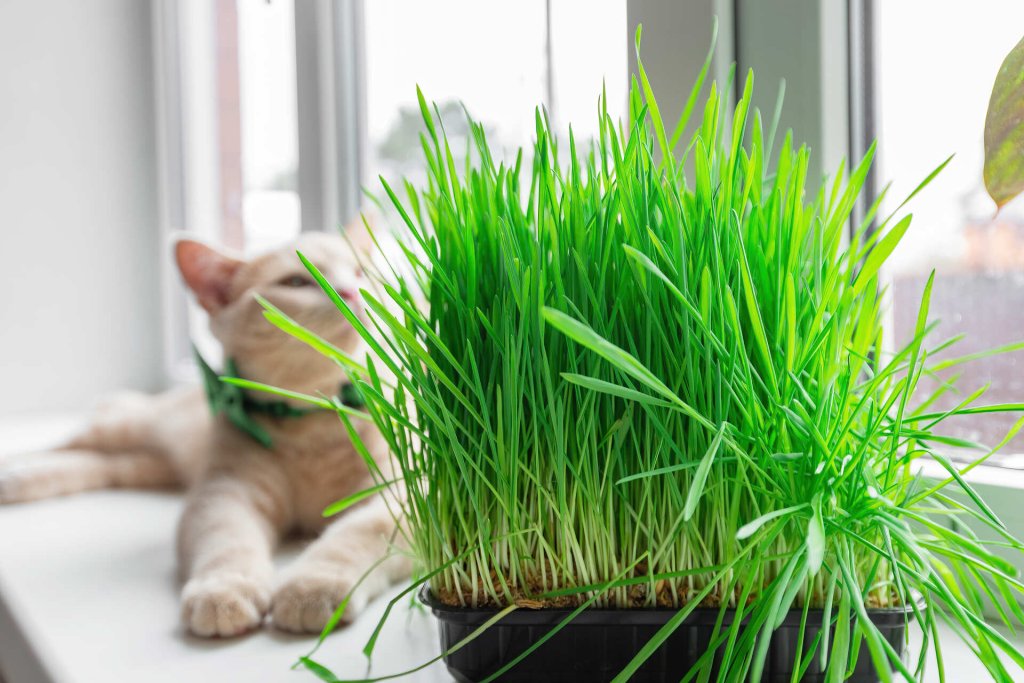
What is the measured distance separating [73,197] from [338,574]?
1.34 metres

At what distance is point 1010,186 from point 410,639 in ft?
1.40

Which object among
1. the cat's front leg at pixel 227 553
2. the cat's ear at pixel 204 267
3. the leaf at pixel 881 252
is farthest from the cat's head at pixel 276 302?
the leaf at pixel 881 252

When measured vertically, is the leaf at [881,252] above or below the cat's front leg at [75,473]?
above

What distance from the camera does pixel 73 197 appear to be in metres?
1.62

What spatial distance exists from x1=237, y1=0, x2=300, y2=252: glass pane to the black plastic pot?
102cm

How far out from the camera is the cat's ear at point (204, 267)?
2.78ft

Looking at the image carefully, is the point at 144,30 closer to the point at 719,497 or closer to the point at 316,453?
the point at 316,453

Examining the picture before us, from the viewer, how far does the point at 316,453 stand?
0.82m

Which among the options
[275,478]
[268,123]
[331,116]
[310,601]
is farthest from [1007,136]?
[268,123]

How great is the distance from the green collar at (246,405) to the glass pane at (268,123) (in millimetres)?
510

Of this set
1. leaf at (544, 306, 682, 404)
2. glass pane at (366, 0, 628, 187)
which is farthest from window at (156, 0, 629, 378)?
leaf at (544, 306, 682, 404)

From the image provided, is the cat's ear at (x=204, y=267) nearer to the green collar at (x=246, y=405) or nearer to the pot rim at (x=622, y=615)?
the green collar at (x=246, y=405)

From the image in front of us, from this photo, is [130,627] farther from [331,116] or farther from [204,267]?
[331,116]

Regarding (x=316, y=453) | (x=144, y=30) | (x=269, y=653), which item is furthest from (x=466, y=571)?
(x=144, y=30)
